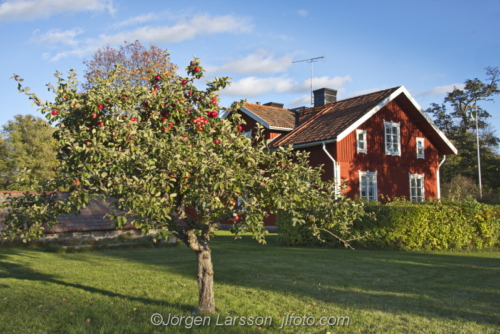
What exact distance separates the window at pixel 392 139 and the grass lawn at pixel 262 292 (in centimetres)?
1087

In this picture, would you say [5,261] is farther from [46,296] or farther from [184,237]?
[184,237]

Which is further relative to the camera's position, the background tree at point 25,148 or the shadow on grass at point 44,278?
the background tree at point 25,148

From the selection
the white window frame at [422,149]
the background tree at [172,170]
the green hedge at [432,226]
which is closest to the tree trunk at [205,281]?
the background tree at [172,170]

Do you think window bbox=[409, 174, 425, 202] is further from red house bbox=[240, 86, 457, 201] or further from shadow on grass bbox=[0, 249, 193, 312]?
shadow on grass bbox=[0, 249, 193, 312]

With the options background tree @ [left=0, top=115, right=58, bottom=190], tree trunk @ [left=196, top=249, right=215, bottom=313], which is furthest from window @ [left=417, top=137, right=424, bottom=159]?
background tree @ [left=0, top=115, right=58, bottom=190]

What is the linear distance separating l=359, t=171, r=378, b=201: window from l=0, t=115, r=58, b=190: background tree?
2620 cm

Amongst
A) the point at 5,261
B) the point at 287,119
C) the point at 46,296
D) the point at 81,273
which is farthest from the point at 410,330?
the point at 287,119

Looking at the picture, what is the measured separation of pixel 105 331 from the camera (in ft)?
19.6

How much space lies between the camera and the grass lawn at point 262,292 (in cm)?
631

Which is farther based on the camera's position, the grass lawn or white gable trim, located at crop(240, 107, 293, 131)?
white gable trim, located at crop(240, 107, 293, 131)

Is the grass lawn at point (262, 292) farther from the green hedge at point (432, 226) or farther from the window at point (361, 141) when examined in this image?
the window at point (361, 141)

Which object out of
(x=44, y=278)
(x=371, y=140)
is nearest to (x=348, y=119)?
(x=371, y=140)

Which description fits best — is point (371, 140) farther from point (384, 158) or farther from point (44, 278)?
point (44, 278)

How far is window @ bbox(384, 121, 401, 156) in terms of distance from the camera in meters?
23.7
